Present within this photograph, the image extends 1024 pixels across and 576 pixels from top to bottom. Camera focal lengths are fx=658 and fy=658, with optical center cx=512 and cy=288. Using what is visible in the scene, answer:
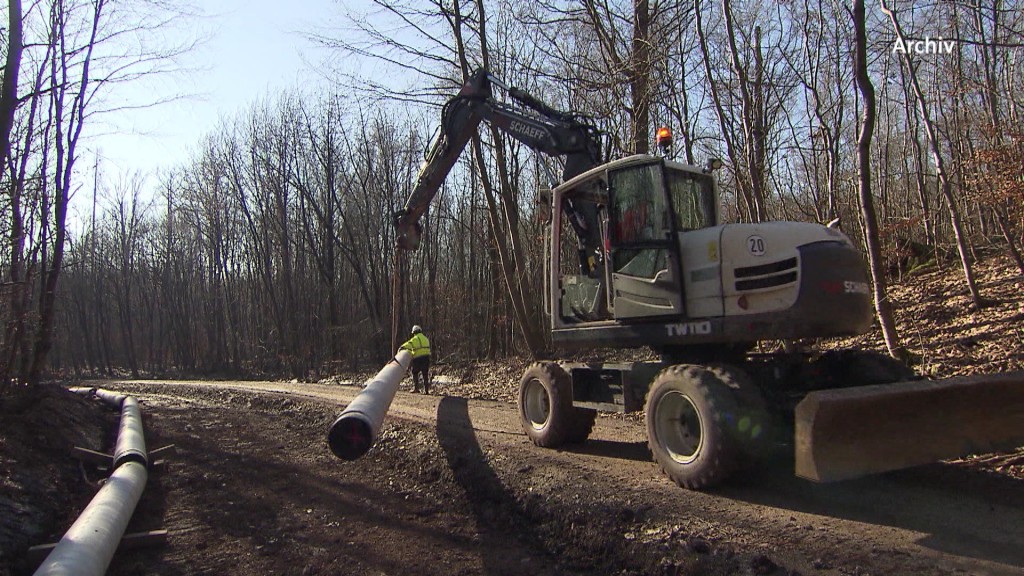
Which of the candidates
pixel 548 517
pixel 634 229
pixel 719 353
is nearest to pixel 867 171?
pixel 719 353

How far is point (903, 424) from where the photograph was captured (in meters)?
4.99

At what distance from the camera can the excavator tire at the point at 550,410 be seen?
7777 millimetres

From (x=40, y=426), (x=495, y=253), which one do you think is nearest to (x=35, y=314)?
(x=40, y=426)

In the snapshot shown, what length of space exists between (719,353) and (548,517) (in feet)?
8.04

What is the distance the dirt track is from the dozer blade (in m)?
0.40

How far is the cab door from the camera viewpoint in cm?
646

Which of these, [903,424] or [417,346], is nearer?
[903,424]

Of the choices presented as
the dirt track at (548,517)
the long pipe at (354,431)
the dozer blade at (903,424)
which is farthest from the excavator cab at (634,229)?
the long pipe at (354,431)

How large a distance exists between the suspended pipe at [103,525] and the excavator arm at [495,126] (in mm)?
5585

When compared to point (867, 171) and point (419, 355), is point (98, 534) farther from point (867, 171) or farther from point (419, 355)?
point (419, 355)

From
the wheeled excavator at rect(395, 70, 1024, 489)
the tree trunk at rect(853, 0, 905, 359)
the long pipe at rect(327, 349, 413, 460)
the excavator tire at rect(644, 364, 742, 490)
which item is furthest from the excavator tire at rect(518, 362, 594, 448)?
the tree trunk at rect(853, 0, 905, 359)

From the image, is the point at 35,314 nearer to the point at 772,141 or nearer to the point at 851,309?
the point at 851,309

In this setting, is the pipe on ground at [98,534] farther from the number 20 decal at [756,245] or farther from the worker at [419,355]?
the worker at [419,355]

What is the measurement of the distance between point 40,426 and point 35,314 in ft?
13.9
